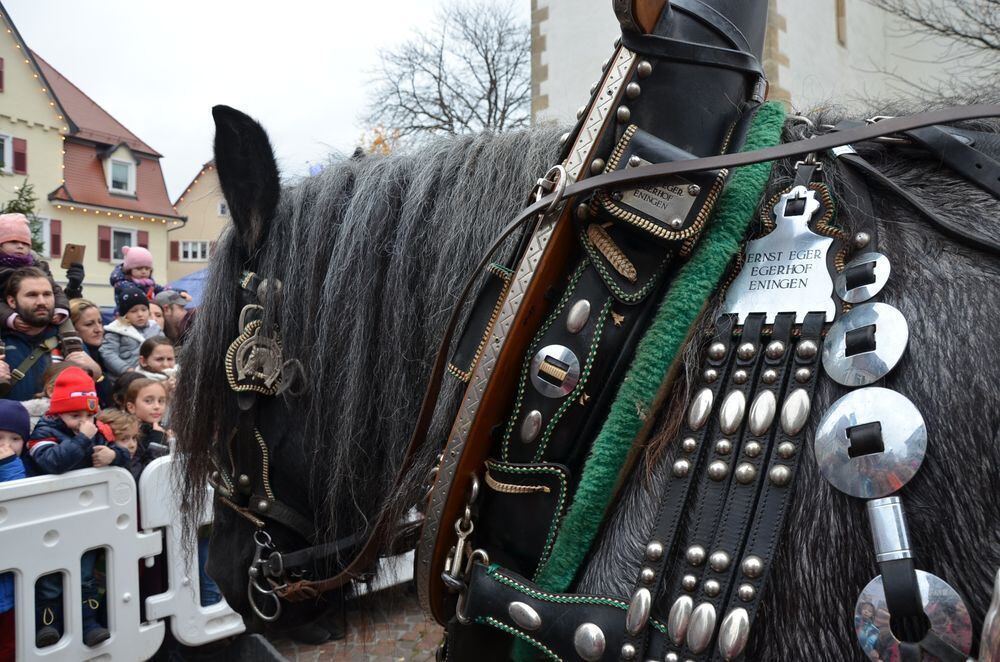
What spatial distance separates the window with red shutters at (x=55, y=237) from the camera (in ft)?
67.5

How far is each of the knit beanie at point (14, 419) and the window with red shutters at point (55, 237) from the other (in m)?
21.1

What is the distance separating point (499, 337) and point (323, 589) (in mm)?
842

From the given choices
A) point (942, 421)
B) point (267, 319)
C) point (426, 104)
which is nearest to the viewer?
point (942, 421)

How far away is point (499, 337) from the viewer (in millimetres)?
1062

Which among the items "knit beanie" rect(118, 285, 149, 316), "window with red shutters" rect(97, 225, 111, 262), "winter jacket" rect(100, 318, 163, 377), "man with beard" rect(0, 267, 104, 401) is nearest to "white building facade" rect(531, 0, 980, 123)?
"knit beanie" rect(118, 285, 149, 316)

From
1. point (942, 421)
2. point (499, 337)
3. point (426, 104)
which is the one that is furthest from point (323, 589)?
point (426, 104)

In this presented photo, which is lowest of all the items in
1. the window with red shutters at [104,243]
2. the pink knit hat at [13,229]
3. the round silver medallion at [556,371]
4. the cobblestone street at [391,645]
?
the cobblestone street at [391,645]

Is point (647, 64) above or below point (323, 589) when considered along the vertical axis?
above

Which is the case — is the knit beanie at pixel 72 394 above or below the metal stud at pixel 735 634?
below

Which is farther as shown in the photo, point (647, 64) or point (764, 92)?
point (764, 92)

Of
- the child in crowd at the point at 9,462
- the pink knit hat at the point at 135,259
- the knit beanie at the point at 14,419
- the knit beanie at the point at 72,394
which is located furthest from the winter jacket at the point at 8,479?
the pink knit hat at the point at 135,259

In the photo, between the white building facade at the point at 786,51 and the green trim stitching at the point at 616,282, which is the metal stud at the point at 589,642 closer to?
the green trim stitching at the point at 616,282

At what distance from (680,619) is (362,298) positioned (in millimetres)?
922

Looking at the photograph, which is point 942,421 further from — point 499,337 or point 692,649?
point 499,337
